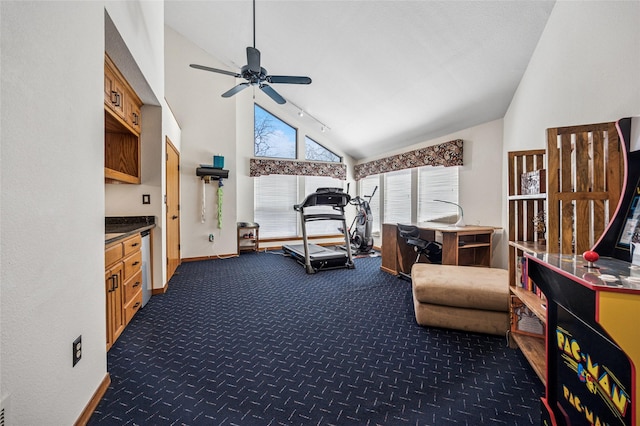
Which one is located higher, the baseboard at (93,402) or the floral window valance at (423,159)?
the floral window valance at (423,159)

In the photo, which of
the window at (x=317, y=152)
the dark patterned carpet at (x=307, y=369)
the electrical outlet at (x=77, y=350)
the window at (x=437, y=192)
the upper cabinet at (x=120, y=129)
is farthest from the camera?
the window at (x=317, y=152)

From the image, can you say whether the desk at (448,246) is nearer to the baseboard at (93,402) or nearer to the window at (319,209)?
the window at (319,209)

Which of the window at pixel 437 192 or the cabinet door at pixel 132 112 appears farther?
the window at pixel 437 192

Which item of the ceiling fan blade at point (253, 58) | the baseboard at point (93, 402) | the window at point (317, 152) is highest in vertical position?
the ceiling fan blade at point (253, 58)

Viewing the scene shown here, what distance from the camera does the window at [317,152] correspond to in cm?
651

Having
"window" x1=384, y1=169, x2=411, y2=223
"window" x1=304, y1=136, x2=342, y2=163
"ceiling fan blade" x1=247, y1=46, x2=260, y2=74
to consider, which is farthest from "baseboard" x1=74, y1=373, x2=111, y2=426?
"window" x1=304, y1=136, x2=342, y2=163

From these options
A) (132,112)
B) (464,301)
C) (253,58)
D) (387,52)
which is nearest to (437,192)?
(387,52)

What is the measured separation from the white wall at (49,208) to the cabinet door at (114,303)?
45cm

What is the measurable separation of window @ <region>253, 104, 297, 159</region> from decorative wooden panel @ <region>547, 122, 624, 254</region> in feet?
17.8

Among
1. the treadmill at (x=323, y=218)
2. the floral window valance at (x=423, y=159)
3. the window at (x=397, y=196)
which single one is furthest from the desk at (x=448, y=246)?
the window at (x=397, y=196)

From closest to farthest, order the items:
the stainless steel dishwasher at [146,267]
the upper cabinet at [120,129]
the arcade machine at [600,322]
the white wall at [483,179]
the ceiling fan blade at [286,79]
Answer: the arcade machine at [600,322], the upper cabinet at [120,129], the stainless steel dishwasher at [146,267], the ceiling fan blade at [286,79], the white wall at [483,179]

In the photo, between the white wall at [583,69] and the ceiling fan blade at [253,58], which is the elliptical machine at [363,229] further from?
the ceiling fan blade at [253,58]

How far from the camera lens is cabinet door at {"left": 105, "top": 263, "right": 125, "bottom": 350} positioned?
1.87m

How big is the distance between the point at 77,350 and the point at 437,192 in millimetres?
4778
